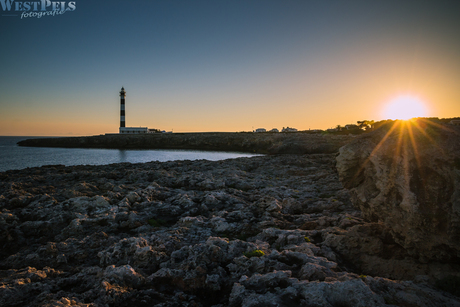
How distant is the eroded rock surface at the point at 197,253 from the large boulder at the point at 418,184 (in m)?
1.02

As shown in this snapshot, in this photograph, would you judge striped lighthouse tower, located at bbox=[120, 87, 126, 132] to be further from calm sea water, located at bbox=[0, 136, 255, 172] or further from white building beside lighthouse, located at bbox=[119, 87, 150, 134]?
calm sea water, located at bbox=[0, 136, 255, 172]

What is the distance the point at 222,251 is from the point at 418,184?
23.5 feet

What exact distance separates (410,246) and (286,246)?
13.8ft

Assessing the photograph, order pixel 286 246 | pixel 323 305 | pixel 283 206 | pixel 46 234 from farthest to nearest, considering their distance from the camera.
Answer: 1. pixel 283 206
2. pixel 46 234
3. pixel 286 246
4. pixel 323 305

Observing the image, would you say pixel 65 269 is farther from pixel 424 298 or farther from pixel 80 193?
pixel 424 298

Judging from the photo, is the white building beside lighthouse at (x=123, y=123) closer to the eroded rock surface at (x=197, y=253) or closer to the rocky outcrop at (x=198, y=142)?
the rocky outcrop at (x=198, y=142)

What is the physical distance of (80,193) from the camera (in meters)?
15.2

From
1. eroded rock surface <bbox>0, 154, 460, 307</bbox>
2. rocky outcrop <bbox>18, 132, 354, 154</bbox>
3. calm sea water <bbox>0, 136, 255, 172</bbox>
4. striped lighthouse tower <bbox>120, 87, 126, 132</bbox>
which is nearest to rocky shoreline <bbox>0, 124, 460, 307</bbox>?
eroded rock surface <bbox>0, 154, 460, 307</bbox>

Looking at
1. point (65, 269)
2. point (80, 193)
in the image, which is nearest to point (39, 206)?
point (80, 193)

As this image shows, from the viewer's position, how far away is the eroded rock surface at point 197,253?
246 inches

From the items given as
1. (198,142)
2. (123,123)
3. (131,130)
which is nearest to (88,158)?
(198,142)

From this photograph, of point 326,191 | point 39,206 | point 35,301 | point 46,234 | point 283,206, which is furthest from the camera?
point 326,191

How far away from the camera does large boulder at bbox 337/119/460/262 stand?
23.9 feet

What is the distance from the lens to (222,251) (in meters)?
8.70
